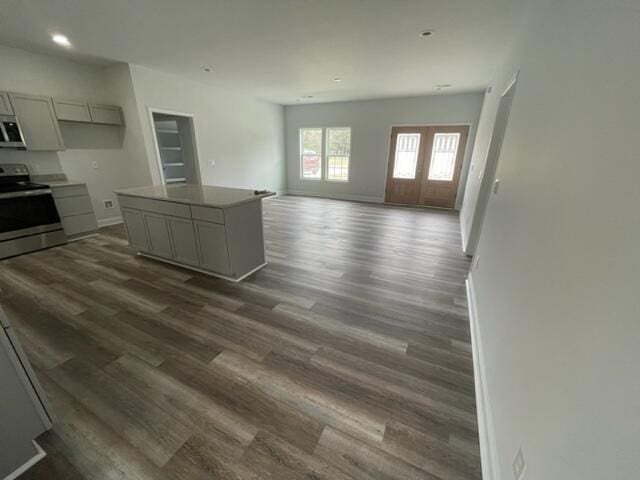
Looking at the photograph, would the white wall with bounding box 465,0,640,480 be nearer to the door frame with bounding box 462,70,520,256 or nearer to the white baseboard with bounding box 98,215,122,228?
the door frame with bounding box 462,70,520,256

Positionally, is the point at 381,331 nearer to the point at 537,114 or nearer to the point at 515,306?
the point at 515,306

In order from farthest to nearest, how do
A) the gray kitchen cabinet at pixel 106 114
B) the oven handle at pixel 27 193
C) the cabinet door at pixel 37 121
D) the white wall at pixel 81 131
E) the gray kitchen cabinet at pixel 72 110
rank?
the gray kitchen cabinet at pixel 106 114, the gray kitchen cabinet at pixel 72 110, the white wall at pixel 81 131, the cabinet door at pixel 37 121, the oven handle at pixel 27 193

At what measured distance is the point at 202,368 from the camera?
184 cm

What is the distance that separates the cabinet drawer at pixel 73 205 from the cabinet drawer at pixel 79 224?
70 millimetres

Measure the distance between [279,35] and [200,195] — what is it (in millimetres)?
2232

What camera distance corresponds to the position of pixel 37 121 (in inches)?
151

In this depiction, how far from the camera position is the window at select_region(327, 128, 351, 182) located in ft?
24.9

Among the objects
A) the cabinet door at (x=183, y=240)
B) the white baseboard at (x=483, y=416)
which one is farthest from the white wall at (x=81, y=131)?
the white baseboard at (x=483, y=416)

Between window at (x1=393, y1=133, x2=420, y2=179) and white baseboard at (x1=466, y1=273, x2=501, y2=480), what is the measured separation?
564 cm

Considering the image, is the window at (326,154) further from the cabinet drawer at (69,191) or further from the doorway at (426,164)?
the cabinet drawer at (69,191)

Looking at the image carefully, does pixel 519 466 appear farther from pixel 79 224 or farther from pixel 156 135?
pixel 156 135

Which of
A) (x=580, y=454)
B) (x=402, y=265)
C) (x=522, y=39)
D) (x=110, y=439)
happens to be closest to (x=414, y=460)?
(x=580, y=454)

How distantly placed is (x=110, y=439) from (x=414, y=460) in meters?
1.66

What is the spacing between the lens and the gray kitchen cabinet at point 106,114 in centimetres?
437
